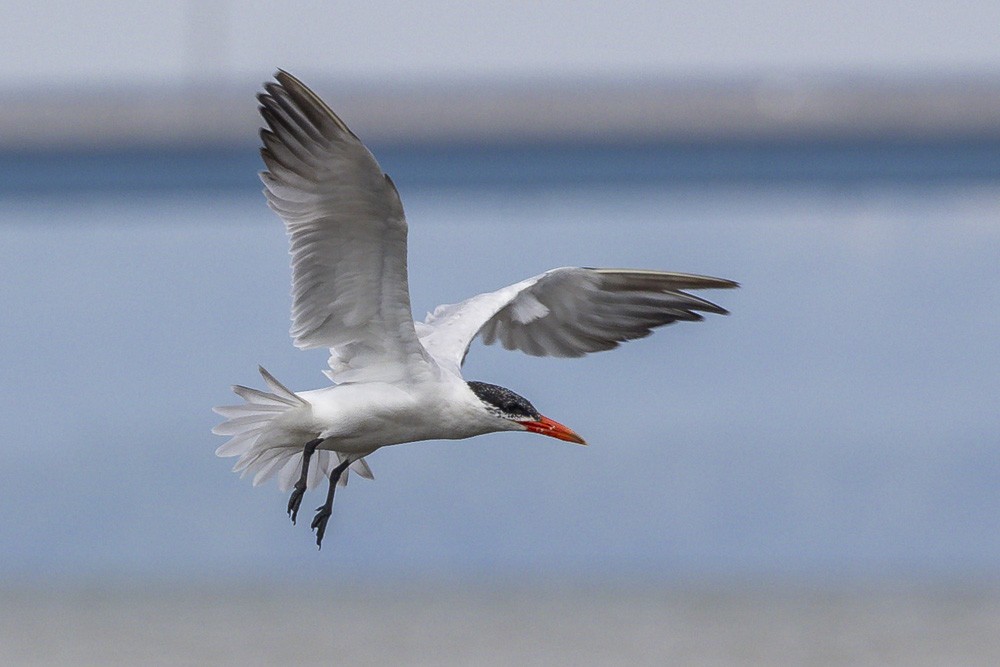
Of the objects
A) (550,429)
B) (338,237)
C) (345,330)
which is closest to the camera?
(338,237)

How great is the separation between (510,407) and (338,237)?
3.49 ft

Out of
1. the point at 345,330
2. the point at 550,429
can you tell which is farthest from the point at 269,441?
the point at 550,429

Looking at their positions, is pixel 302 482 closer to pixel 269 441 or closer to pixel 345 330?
pixel 269 441

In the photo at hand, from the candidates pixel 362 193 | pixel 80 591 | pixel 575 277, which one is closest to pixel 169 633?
pixel 80 591

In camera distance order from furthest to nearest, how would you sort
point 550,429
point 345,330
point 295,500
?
point 345,330
point 550,429
point 295,500

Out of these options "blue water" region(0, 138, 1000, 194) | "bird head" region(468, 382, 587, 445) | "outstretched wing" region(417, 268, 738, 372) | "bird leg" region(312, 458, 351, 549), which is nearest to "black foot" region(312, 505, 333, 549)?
"bird leg" region(312, 458, 351, 549)

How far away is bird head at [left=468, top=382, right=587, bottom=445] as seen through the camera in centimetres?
827

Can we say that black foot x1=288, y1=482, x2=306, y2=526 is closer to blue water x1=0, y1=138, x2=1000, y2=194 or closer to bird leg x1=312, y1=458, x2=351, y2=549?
bird leg x1=312, y1=458, x2=351, y2=549

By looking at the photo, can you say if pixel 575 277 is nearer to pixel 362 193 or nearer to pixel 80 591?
pixel 362 193

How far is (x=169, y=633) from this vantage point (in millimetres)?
21125

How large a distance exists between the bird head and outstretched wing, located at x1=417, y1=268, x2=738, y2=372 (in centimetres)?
142

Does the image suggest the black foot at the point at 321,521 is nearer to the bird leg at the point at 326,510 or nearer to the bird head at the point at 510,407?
the bird leg at the point at 326,510

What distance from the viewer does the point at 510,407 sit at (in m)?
8.31

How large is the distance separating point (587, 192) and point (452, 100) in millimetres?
2014
